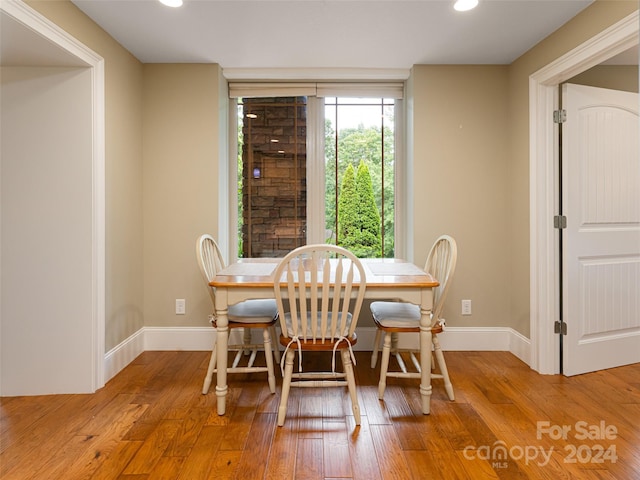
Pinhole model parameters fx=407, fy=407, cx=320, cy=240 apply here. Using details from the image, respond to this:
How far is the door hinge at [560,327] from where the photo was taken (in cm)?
281

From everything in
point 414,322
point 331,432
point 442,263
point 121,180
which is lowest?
point 331,432

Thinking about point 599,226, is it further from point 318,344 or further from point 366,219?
point 318,344

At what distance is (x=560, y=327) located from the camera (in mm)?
2834

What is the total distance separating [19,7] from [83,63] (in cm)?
55

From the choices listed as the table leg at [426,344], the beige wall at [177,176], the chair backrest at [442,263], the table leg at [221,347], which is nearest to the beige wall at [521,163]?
the chair backrest at [442,263]

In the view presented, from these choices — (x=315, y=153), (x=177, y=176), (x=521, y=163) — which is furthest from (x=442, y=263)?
(x=177, y=176)

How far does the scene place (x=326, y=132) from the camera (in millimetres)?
3637

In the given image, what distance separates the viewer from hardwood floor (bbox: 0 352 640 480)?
1770 mm

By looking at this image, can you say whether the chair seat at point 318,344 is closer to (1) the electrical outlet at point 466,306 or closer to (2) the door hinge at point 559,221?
(1) the electrical outlet at point 466,306

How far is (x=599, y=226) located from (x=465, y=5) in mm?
1747

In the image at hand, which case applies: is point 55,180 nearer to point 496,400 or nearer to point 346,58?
point 346,58

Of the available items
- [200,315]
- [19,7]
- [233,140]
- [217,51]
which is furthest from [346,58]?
[200,315]

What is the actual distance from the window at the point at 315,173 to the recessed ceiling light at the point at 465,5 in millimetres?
1216

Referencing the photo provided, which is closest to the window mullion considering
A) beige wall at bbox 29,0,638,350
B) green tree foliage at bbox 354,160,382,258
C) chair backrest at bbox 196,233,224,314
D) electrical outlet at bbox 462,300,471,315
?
green tree foliage at bbox 354,160,382,258
